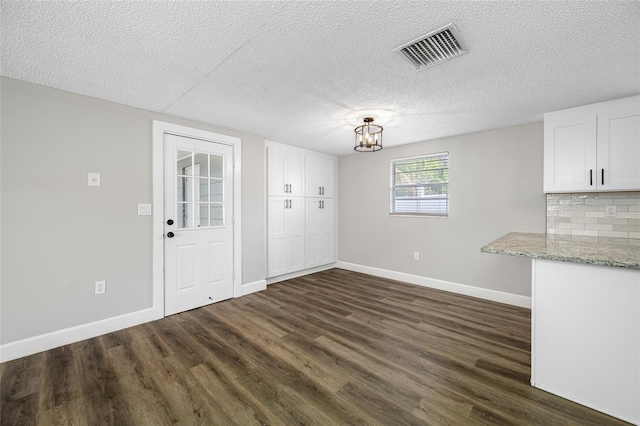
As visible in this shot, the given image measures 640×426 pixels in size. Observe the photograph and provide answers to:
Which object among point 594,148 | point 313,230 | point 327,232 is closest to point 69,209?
point 313,230

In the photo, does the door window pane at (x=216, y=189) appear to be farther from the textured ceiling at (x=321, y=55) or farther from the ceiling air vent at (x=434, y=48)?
the ceiling air vent at (x=434, y=48)

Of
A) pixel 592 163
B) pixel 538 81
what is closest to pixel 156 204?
pixel 538 81

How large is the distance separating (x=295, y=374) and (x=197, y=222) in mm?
2282

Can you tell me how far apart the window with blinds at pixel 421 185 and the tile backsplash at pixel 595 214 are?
1283 mm

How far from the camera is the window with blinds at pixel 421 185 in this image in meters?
4.12

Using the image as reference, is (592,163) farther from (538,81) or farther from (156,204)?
(156,204)

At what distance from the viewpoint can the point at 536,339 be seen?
186 cm

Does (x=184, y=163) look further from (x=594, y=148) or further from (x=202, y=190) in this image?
(x=594, y=148)

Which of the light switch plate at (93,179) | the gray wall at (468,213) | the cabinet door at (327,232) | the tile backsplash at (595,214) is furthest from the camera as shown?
the cabinet door at (327,232)

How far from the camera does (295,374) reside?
1.99 meters

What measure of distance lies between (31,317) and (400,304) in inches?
151

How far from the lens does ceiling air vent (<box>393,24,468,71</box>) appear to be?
1646 mm

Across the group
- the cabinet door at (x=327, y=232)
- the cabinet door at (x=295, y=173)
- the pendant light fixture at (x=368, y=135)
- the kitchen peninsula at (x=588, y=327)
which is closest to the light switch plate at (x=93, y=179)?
the cabinet door at (x=295, y=173)

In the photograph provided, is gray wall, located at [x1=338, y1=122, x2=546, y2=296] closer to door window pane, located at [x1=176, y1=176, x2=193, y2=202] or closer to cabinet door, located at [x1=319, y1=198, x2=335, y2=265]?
cabinet door, located at [x1=319, y1=198, x2=335, y2=265]
